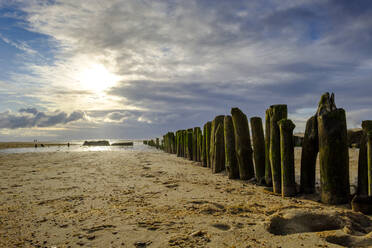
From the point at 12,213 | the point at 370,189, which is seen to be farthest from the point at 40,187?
the point at 370,189

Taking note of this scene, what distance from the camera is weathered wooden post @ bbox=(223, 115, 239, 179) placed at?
25.6 ft

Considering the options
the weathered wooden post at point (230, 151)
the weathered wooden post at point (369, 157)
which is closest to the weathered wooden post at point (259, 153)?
the weathered wooden post at point (230, 151)

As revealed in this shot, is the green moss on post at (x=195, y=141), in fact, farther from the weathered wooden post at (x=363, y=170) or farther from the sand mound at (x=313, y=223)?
the sand mound at (x=313, y=223)

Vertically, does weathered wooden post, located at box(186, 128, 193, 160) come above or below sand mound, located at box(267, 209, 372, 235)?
above

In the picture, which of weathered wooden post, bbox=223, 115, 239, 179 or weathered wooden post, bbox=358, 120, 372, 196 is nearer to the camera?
weathered wooden post, bbox=358, 120, 372, 196

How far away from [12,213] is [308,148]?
5706 millimetres

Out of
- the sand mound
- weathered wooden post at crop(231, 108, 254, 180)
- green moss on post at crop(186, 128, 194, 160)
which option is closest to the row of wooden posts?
weathered wooden post at crop(231, 108, 254, 180)

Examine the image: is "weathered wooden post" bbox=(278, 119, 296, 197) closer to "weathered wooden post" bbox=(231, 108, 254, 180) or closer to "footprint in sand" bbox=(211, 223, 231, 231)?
"weathered wooden post" bbox=(231, 108, 254, 180)

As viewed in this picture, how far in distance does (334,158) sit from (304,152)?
0.88m

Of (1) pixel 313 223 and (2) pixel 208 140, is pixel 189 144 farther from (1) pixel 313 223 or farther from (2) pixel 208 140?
(1) pixel 313 223

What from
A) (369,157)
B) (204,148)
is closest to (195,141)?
(204,148)

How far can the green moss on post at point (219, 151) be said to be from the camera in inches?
357

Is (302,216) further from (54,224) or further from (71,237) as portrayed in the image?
(54,224)

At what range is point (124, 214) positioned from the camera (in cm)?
403
